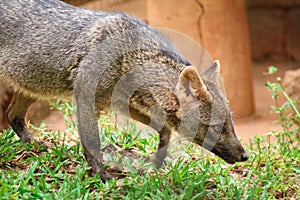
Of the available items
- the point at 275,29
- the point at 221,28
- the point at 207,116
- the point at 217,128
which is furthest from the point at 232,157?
the point at 275,29

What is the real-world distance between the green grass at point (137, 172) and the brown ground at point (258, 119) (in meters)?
2.07

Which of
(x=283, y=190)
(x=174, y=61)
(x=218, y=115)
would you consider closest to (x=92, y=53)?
(x=174, y=61)

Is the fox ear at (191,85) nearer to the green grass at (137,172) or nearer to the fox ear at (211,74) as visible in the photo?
the fox ear at (211,74)

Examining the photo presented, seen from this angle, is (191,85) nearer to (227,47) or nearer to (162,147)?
(162,147)

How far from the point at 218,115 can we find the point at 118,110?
86cm

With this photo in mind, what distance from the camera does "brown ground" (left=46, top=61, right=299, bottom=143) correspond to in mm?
9570

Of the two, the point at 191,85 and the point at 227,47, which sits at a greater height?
the point at 227,47

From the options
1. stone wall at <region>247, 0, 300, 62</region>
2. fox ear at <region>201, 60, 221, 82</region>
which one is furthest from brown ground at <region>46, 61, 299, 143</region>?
fox ear at <region>201, 60, 221, 82</region>

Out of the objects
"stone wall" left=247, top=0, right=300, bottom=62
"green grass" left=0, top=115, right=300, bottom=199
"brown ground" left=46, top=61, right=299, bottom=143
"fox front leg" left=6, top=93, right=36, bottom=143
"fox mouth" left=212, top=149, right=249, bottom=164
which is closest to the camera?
"green grass" left=0, top=115, right=300, bottom=199

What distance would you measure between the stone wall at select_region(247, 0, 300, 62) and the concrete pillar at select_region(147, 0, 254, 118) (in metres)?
3.60

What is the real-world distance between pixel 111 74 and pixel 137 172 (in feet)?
2.89

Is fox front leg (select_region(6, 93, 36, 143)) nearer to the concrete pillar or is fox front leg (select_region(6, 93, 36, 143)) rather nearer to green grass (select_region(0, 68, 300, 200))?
green grass (select_region(0, 68, 300, 200))

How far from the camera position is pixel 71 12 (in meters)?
5.94

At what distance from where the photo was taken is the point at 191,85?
5.34 m
